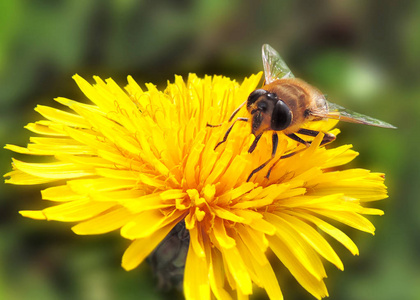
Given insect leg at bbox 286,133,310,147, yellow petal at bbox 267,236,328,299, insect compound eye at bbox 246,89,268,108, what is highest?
insect compound eye at bbox 246,89,268,108

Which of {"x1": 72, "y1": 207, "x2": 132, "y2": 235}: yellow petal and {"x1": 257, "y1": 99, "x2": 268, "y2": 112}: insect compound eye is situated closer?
{"x1": 72, "y1": 207, "x2": 132, "y2": 235}: yellow petal

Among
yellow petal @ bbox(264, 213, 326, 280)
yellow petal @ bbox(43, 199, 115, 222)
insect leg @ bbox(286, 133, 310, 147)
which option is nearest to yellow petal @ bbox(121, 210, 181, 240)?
yellow petal @ bbox(43, 199, 115, 222)

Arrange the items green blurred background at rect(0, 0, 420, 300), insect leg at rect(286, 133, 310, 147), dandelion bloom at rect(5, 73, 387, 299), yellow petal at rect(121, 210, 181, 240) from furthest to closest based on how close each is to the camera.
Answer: green blurred background at rect(0, 0, 420, 300) → insect leg at rect(286, 133, 310, 147) → dandelion bloom at rect(5, 73, 387, 299) → yellow petal at rect(121, 210, 181, 240)

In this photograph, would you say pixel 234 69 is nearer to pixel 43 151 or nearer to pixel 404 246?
pixel 404 246

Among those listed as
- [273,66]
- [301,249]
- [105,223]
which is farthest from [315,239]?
[273,66]

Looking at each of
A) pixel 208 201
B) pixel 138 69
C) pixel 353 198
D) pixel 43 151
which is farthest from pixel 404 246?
pixel 43 151

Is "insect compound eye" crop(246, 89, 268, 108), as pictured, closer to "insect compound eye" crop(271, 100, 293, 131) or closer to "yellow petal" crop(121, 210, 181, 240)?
"insect compound eye" crop(271, 100, 293, 131)
